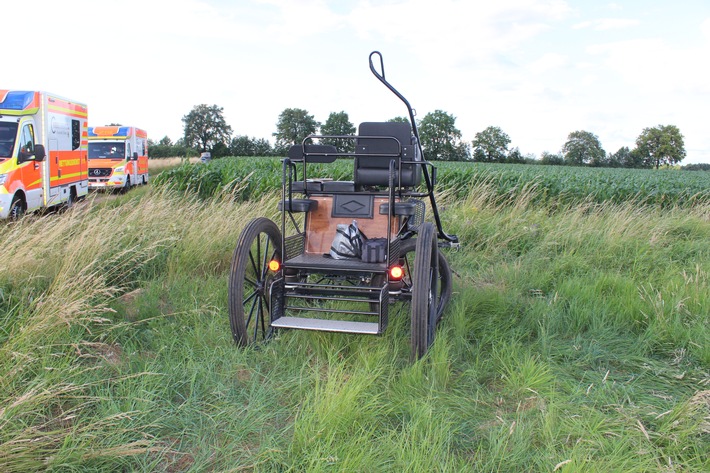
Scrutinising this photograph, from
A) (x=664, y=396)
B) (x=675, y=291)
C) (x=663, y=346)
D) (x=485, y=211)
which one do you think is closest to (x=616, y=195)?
(x=485, y=211)

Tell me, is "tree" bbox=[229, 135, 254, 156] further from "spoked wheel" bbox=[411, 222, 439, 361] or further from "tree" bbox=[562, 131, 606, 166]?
"spoked wheel" bbox=[411, 222, 439, 361]

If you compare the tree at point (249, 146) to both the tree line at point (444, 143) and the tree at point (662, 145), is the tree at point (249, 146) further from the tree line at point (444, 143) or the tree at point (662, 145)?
the tree at point (662, 145)

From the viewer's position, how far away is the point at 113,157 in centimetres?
2208

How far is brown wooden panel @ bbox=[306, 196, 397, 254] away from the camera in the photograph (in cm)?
472

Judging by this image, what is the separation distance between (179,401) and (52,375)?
2.55 feet

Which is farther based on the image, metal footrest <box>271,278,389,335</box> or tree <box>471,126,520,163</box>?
tree <box>471,126,520,163</box>

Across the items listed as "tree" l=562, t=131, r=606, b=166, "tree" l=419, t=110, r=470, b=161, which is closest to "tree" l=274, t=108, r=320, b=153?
"tree" l=419, t=110, r=470, b=161

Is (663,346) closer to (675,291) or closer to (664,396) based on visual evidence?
(664,396)

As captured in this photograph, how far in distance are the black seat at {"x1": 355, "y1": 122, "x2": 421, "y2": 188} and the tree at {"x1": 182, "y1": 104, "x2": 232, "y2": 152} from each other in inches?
3503

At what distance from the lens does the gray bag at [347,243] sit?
4324mm

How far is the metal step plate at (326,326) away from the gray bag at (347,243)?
76 cm

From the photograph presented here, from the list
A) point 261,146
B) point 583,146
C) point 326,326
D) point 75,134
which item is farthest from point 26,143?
point 583,146

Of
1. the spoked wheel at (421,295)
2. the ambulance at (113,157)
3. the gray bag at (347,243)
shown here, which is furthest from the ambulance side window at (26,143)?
the spoked wheel at (421,295)

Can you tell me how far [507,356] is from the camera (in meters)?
3.86
